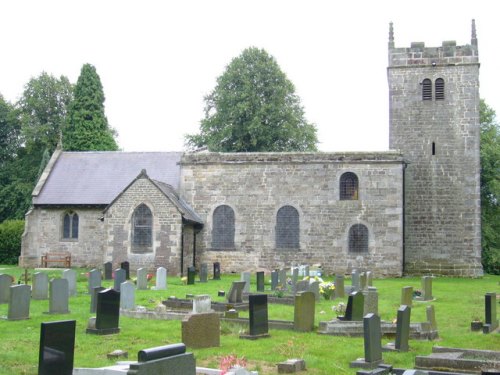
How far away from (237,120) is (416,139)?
18327 millimetres

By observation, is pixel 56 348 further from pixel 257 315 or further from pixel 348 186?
pixel 348 186

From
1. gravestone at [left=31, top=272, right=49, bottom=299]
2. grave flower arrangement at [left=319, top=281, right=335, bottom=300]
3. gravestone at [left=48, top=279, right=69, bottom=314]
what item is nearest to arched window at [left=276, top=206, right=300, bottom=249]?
grave flower arrangement at [left=319, top=281, right=335, bottom=300]

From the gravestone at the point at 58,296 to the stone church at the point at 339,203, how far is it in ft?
46.9

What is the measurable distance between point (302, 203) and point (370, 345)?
2219cm

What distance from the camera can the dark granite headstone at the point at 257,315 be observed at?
14.4 meters

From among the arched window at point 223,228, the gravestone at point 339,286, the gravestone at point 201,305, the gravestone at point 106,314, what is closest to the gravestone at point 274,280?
the gravestone at point 339,286

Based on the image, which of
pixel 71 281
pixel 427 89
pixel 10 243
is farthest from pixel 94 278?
pixel 10 243

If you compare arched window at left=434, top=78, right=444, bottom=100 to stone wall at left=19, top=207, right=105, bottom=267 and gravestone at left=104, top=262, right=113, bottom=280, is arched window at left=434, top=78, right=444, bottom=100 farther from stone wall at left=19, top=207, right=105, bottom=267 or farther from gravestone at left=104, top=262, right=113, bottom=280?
stone wall at left=19, top=207, right=105, bottom=267

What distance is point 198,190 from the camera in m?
34.8

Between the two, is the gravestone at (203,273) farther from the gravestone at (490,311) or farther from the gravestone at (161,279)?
the gravestone at (490,311)

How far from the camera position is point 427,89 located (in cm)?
3525

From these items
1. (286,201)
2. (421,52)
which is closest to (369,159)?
(286,201)

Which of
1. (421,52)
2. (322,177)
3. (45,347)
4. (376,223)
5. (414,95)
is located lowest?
(45,347)

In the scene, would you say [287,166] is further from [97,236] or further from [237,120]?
[237,120]
